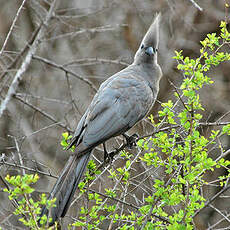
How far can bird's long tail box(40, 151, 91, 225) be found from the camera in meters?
3.32

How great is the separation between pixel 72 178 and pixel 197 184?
108cm

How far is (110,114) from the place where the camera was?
4227mm

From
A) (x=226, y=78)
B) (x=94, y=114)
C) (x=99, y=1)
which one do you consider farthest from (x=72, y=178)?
(x=99, y=1)

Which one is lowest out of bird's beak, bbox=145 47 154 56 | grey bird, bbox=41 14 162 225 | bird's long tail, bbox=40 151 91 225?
bird's long tail, bbox=40 151 91 225

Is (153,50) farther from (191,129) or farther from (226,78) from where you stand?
(226,78)

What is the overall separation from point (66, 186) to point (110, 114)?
103 centimetres

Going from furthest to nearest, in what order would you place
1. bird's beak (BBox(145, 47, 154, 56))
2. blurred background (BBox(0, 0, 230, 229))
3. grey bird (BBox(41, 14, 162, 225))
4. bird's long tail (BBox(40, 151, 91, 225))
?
blurred background (BBox(0, 0, 230, 229)), bird's beak (BBox(145, 47, 154, 56)), grey bird (BBox(41, 14, 162, 225)), bird's long tail (BBox(40, 151, 91, 225))

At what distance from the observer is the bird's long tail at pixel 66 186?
10.9 ft

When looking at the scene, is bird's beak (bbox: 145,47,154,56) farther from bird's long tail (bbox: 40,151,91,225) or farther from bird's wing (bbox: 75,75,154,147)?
bird's long tail (bbox: 40,151,91,225)

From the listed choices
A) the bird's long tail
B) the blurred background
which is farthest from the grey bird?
the blurred background

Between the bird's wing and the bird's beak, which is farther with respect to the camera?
the bird's beak

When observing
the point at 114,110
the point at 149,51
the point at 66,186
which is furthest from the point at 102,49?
the point at 66,186

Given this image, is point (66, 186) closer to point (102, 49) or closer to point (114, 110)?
point (114, 110)

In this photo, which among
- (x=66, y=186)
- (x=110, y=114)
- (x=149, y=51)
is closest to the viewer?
(x=66, y=186)
